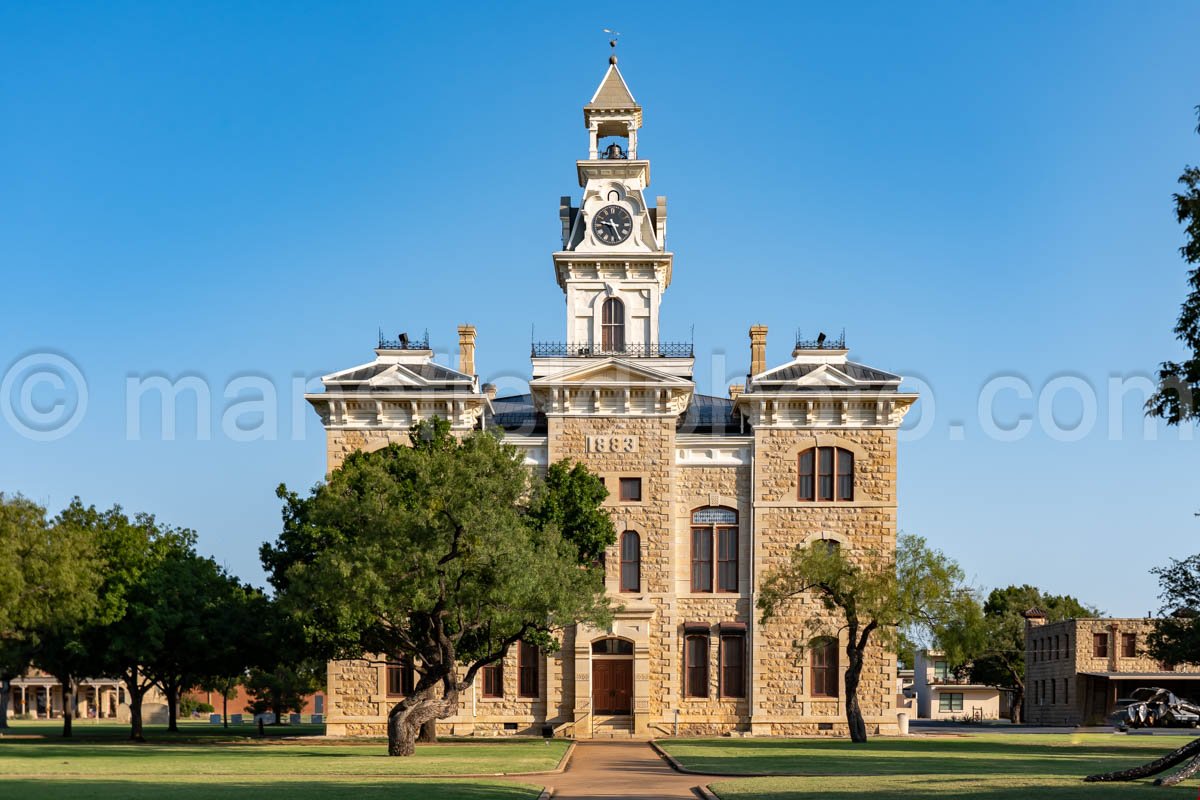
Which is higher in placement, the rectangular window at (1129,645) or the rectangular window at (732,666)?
the rectangular window at (732,666)

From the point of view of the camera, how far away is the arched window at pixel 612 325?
5931 cm

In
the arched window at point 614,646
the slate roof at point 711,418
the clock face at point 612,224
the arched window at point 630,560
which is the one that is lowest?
the arched window at point 614,646

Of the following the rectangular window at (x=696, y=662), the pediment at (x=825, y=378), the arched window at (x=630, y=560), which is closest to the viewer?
the arched window at (x=630, y=560)

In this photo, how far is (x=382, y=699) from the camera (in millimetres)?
55125

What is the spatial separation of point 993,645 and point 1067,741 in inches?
2085

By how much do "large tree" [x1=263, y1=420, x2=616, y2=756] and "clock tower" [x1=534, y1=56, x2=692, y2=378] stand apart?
49.9 ft

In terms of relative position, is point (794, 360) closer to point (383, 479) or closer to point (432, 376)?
point (432, 376)

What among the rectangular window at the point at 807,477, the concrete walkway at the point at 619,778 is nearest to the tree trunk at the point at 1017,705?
the rectangular window at the point at 807,477

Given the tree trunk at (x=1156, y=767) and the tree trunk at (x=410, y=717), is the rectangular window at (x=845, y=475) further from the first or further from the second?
the tree trunk at (x=1156, y=767)

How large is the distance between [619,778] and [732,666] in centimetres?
2421

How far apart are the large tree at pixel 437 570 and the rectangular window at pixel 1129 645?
50465 mm

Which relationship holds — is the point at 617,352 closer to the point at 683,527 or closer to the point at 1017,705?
the point at 683,527

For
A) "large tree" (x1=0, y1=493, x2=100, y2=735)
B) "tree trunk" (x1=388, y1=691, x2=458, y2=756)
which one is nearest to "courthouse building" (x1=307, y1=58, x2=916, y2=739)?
"large tree" (x1=0, y1=493, x2=100, y2=735)

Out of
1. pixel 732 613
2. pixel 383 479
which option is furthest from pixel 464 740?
pixel 383 479
